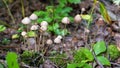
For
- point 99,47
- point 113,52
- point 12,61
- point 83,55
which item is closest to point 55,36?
point 83,55

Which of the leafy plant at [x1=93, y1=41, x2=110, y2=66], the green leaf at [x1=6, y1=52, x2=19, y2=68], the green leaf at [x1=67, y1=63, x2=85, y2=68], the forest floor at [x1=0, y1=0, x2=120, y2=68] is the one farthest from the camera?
the forest floor at [x1=0, y1=0, x2=120, y2=68]

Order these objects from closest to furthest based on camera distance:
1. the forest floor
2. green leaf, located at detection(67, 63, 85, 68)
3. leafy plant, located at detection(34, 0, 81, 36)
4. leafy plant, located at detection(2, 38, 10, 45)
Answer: green leaf, located at detection(67, 63, 85, 68)
the forest floor
leafy plant, located at detection(2, 38, 10, 45)
leafy plant, located at detection(34, 0, 81, 36)

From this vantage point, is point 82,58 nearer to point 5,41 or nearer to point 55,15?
point 55,15

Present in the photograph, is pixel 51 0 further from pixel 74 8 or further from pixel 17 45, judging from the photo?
pixel 17 45

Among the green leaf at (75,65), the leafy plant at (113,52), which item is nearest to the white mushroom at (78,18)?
the leafy plant at (113,52)

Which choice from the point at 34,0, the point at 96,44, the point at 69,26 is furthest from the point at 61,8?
the point at 96,44

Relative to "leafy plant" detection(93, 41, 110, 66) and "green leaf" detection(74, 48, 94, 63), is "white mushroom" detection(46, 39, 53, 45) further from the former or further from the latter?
"leafy plant" detection(93, 41, 110, 66)

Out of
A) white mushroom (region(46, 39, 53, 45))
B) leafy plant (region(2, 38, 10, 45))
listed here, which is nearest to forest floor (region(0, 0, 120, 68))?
leafy plant (region(2, 38, 10, 45))

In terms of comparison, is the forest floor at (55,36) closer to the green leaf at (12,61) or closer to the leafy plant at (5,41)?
the leafy plant at (5,41)
